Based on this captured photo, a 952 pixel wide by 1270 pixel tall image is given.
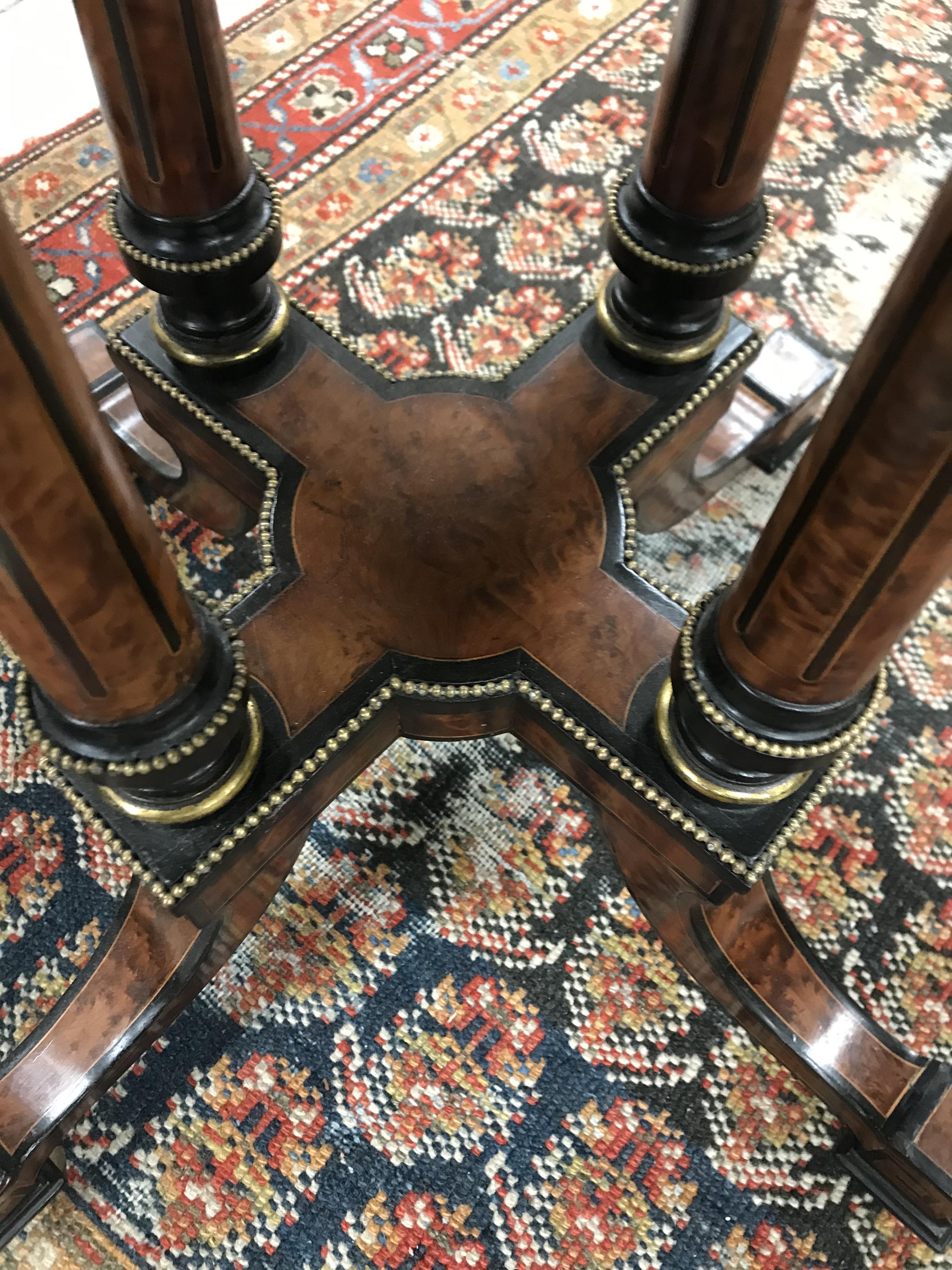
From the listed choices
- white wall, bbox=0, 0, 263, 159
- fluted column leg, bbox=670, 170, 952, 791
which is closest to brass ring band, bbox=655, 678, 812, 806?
fluted column leg, bbox=670, 170, 952, 791

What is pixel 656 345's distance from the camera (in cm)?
86

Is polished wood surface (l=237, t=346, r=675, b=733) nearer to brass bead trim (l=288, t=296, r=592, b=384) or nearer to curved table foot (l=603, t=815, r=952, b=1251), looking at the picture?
brass bead trim (l=288, t=296, r=592, b=384)

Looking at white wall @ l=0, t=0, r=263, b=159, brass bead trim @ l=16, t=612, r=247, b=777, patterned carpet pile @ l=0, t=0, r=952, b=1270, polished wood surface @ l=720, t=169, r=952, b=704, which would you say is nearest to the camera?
polished wood surface @ l=720, t=169, r=952, b=704

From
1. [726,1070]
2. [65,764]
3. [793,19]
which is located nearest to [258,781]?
[65,764]

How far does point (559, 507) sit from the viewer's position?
808 mm

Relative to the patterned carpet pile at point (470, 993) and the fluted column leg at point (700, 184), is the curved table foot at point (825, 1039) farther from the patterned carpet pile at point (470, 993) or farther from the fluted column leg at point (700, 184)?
the fluted column leg at point (700, 184)

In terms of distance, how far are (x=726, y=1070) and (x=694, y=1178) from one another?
0.28 ft

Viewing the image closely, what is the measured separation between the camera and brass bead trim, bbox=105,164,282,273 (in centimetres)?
76

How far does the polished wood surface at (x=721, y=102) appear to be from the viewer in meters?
0.64

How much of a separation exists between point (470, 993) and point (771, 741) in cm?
40

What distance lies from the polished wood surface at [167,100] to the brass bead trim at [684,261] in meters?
0.29

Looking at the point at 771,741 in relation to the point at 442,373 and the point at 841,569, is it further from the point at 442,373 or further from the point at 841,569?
the point at 442,373

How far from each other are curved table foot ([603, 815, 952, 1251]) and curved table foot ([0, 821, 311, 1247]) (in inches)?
12.1

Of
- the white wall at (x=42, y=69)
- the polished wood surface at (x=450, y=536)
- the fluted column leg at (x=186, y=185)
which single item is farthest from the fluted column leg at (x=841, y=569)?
the white wall at (x=42, y=69)
